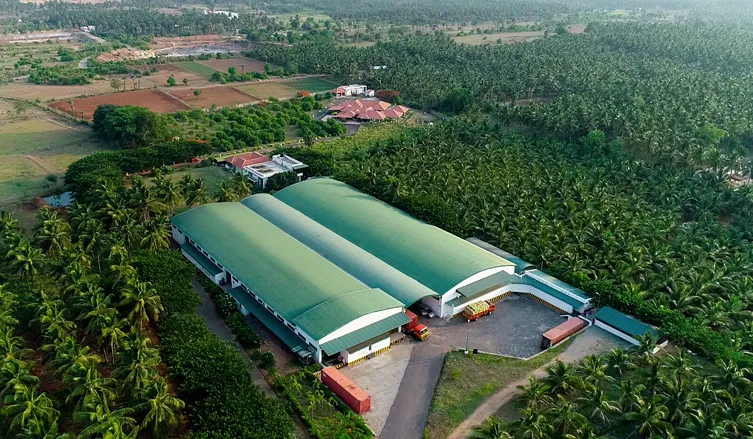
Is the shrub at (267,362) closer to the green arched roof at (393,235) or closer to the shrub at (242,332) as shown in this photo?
the shrub at (242,332)

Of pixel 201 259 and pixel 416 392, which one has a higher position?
pixel 416 392

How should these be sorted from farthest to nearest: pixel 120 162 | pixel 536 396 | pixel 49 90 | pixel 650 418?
pixel 49 90 < pixel 120 162 < pixel 536 396 < pixel 650 418

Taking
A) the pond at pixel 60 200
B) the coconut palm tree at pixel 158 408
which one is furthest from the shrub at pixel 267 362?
the pond at pixel 60 200

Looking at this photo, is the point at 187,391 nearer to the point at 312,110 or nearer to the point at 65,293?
the point at 65,293

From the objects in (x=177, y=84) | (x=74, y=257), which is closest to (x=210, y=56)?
(x=177, y=84)

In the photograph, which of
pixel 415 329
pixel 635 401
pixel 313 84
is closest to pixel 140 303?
pixel 415 329

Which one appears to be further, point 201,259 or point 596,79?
point 596,79

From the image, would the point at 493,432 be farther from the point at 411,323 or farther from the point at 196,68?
the point at 196,68

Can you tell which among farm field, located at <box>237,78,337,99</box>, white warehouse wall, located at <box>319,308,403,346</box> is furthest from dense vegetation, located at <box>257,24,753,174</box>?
white warehouse wall, located at <box>319,308,403,346</box>
